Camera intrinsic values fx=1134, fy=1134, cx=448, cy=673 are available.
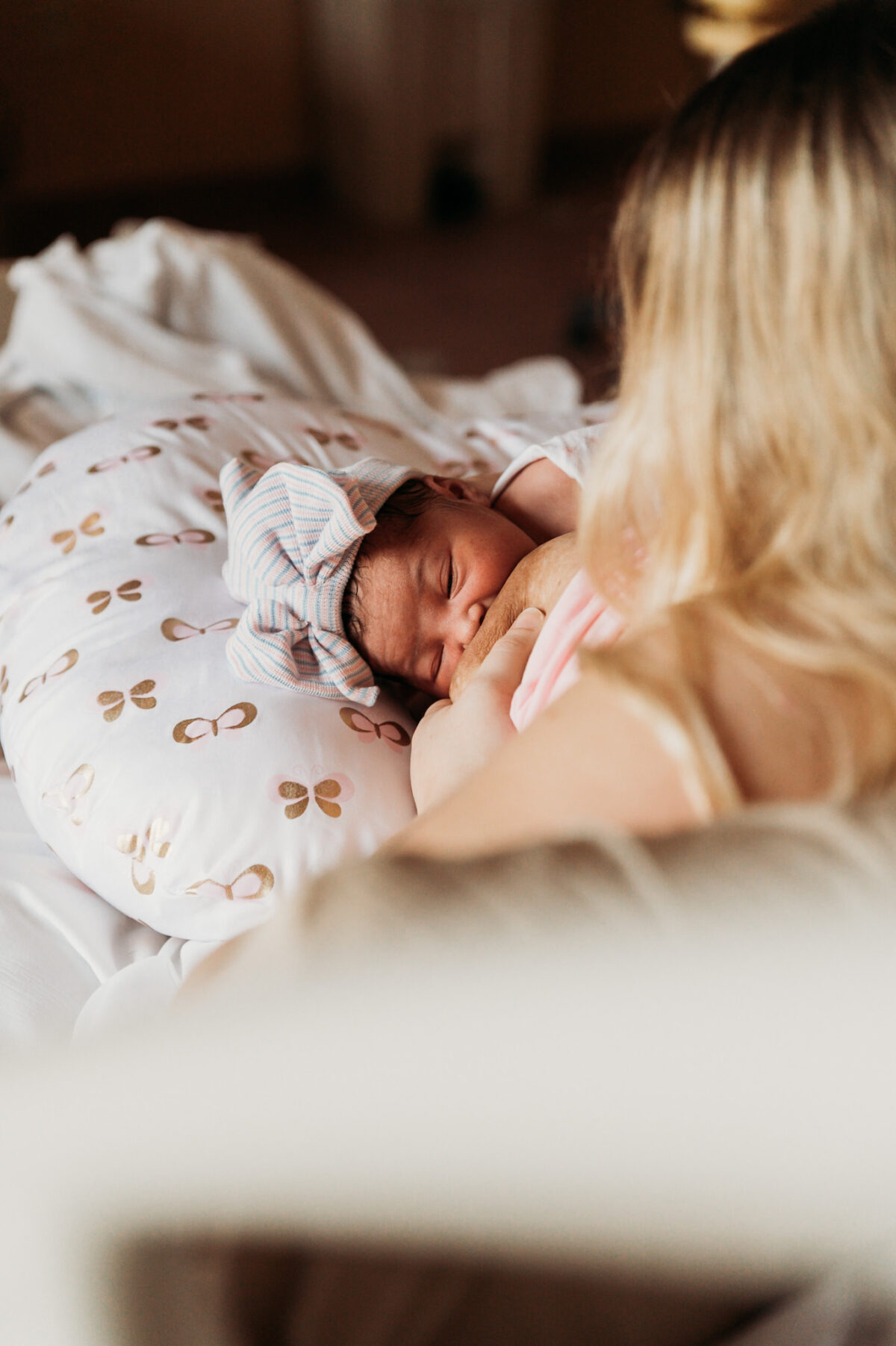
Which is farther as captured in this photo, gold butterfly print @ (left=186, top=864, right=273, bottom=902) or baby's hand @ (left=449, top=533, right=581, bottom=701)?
baby's hand @ (left=449, top=533, right=581, bottom=701)

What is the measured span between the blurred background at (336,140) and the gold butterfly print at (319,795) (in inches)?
99.0

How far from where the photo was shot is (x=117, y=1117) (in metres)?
0.41

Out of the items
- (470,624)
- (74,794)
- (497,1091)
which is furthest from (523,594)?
(497,1091)

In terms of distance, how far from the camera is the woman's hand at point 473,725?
90 centimetres

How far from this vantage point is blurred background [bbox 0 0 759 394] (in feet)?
11.5

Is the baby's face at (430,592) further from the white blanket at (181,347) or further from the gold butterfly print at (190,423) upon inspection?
the white blanket at (181,347)

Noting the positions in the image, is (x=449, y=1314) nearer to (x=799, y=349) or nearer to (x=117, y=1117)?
(x=117, y=1117)

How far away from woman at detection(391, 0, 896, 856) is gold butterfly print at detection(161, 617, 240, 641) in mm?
517

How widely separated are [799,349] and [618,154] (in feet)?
13.7

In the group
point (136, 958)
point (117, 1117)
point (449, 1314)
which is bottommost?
point (136, 958)

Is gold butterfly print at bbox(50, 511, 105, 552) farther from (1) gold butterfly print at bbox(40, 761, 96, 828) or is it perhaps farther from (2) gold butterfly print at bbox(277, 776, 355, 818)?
(2) gold butterfly print at bbox(277, 776, 355, 818)

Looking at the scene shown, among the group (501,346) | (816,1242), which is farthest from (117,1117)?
(501,346)

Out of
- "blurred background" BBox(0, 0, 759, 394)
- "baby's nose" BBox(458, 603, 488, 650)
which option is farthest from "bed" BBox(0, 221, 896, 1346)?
"blurred background" BBox(0, 0, 759, 394)

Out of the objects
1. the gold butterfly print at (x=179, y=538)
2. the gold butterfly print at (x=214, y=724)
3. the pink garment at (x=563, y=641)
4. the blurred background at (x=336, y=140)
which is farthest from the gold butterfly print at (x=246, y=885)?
the blurred background at (x=336, y=140)
